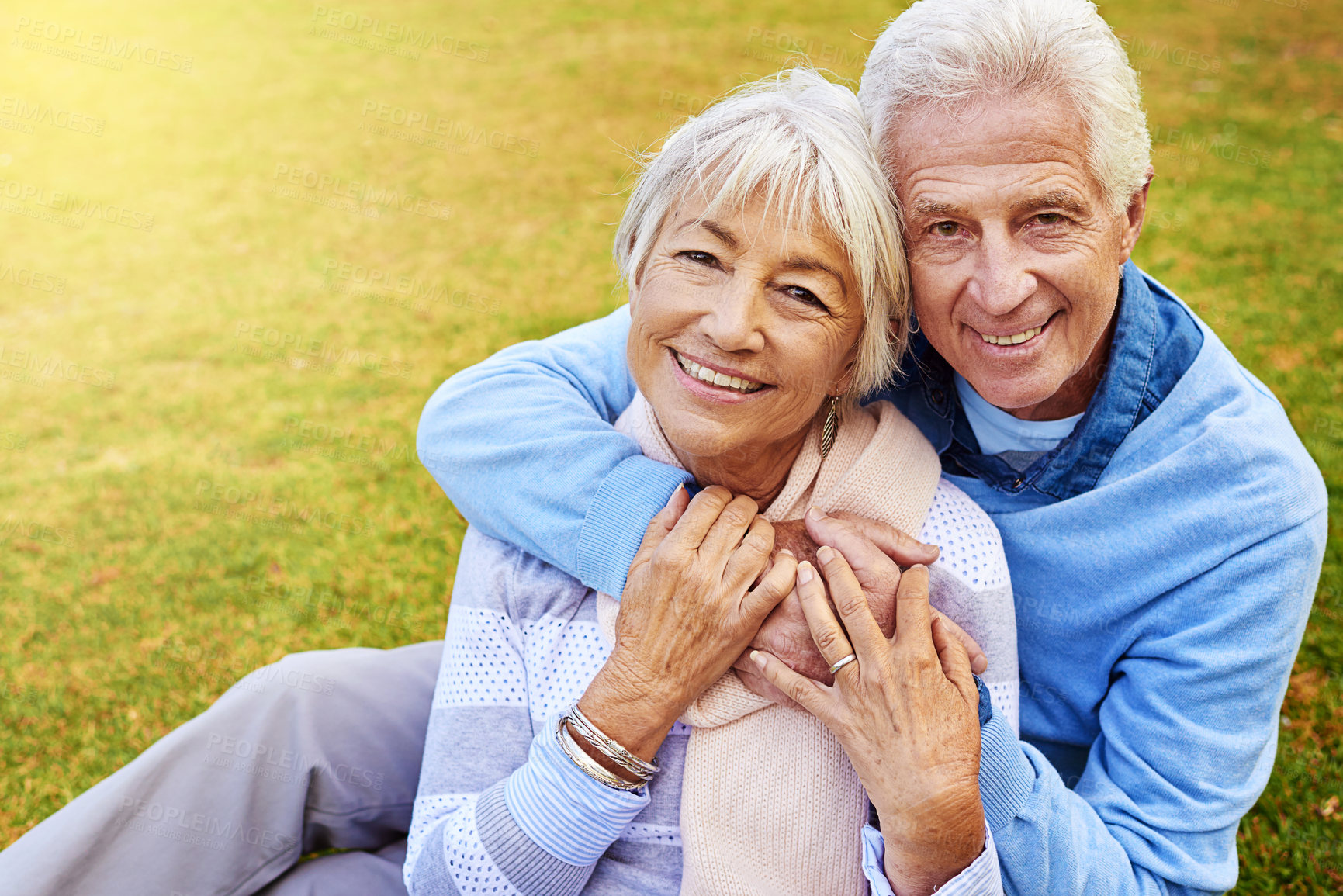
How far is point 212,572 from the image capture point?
4.87m

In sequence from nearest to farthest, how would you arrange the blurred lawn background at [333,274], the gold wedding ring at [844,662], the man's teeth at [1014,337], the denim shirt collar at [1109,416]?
the gold wedding ring at [844,662] < the man's teeth at [1014,337] < the denim shirt collar at [1109,416] < the blurred lawn background at [333,274]

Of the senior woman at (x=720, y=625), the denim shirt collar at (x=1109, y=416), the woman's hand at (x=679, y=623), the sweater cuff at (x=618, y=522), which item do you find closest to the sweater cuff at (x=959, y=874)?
the senior woman at (x=720, y=625)

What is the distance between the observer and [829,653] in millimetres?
1929

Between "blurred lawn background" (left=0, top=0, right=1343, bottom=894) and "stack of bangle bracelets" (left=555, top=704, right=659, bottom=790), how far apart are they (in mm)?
1223

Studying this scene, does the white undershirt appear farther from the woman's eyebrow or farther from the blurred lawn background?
the woman's eyebrow

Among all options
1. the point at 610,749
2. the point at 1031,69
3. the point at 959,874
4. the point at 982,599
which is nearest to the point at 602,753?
the point at 610,749

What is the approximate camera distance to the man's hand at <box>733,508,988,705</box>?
201cm

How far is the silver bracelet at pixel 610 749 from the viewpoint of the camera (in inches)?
76.8

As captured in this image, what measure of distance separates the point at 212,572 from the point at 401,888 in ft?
9.72

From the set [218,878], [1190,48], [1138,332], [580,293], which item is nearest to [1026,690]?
[1138,332]

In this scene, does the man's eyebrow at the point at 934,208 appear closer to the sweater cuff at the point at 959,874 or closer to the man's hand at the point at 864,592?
the man's hand at the point at 864,592

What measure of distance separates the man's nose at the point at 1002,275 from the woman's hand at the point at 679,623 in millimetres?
696

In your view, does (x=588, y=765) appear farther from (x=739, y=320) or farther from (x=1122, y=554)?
(x=1122, y=554)

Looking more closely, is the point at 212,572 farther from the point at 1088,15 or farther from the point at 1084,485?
the point at 1088,15
